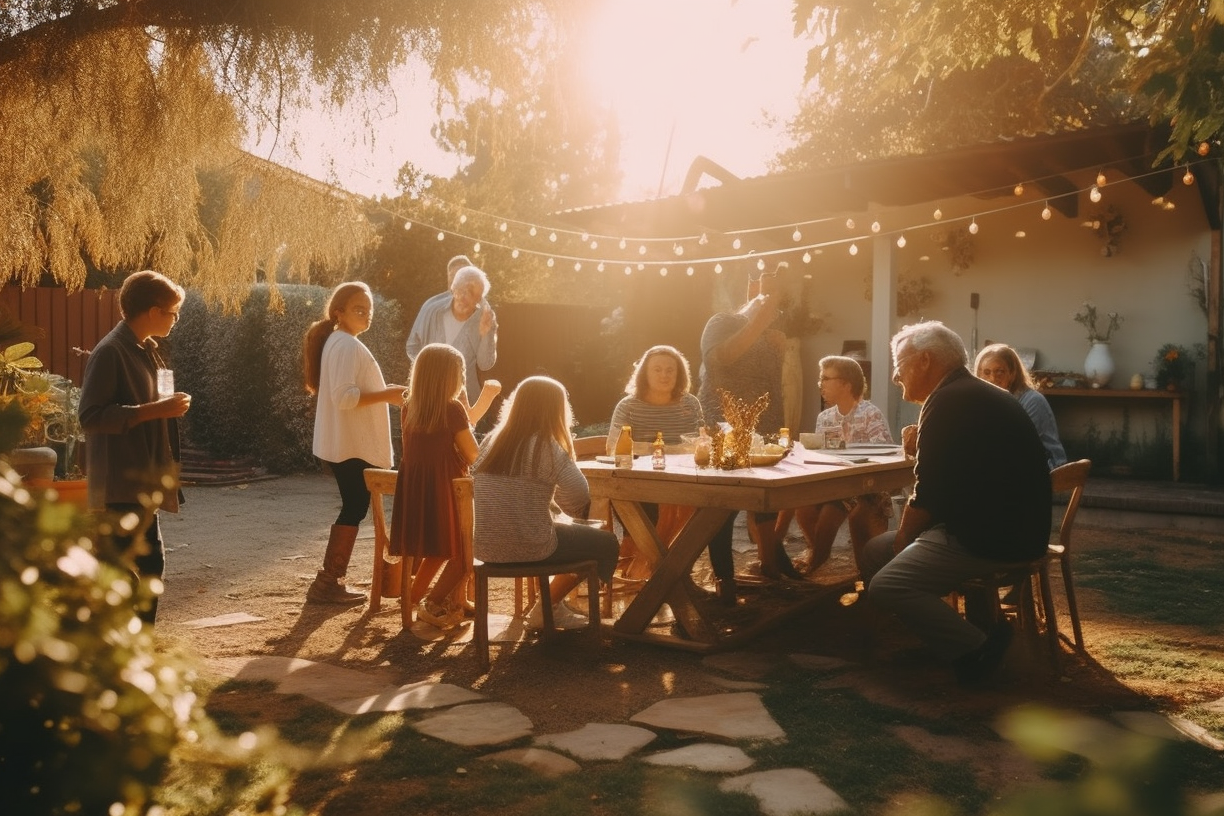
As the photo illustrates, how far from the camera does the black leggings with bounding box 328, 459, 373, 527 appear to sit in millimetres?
5836

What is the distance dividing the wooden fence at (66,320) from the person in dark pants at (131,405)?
8955mm

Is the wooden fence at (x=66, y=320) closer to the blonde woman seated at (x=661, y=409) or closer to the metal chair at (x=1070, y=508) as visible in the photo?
the blonde woman seated at (x=661, y=409)

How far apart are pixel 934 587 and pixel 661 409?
8.01ft

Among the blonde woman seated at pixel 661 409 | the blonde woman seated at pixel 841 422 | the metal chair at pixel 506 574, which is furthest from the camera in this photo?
the blonde woman seated at pixel 841 422

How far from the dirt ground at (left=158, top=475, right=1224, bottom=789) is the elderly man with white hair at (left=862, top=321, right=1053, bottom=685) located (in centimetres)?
24

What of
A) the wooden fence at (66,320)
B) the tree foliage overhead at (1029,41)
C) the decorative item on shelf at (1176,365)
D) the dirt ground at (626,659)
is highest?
the tree foliage overhead at (1029,41)

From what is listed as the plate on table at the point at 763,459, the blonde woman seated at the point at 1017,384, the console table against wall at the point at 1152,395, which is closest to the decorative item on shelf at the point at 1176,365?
the console table against wall at the point at 1152,395

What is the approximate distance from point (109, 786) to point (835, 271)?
12.0 m

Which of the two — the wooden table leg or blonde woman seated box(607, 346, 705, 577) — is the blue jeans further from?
blonde woman seated box(607, 346, 705, 577)

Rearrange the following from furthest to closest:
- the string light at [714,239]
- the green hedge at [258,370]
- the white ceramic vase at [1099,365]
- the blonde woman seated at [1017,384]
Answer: the green hedge at [258,370], the string light at [714,239], the white ceramic vase at [1099,365], the blonde woman seated at [1017,384]

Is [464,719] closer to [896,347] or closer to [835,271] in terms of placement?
[896,347]

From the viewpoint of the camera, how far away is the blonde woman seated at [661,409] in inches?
249

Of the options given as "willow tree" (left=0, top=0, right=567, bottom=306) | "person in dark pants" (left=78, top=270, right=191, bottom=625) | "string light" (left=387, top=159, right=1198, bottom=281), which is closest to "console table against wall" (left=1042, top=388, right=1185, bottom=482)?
"string light" (left=387, top=159, right=1198, bottom=281)

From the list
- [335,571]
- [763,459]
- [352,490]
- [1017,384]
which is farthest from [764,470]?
[335,571]
